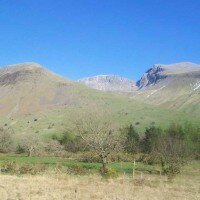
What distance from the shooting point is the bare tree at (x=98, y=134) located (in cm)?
7470

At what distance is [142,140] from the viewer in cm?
12206

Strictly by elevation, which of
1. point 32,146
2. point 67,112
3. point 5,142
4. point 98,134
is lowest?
point 32,146

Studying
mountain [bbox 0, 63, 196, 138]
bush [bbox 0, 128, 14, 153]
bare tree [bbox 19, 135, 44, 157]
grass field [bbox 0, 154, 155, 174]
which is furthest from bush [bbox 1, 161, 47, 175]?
mountain [bbox 0, 63, 196, 138]

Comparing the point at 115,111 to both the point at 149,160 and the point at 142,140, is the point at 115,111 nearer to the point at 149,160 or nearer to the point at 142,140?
the point at 142,140

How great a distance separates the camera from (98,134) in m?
78.2

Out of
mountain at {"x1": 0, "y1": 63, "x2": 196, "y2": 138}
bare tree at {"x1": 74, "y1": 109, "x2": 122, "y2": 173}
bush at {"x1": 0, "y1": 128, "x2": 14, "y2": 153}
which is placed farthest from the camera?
mountain at {"x1": 0, "y1": 63, "x2": 196, "y2": 138}

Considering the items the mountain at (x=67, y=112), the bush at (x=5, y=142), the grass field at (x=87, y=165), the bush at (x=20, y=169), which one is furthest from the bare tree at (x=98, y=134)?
the mountain at (x=67, y=112)

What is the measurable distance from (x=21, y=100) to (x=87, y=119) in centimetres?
11433

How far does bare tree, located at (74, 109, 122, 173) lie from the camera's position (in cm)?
7470

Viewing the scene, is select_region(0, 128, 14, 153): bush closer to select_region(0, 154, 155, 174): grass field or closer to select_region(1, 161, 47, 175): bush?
select_region(0, 154, 155, 174): grass field

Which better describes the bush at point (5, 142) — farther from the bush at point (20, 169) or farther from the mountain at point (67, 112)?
the bush at point (20, 169)

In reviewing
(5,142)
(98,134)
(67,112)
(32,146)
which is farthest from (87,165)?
(67,112)

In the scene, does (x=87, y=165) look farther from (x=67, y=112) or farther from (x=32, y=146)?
(x=67, y=112)

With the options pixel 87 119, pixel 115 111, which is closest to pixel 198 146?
pixel 87 119
